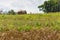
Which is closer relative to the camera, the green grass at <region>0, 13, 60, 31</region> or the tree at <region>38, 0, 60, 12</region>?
the green grass at <region>0, 13, 60, 31</region>

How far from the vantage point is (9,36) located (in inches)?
423

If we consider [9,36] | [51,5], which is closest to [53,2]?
[51,5]

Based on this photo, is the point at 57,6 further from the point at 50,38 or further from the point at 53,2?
the point at 50,38

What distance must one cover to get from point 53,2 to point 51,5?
7.53 feet

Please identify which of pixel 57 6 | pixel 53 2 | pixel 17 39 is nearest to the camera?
pixel 17 39

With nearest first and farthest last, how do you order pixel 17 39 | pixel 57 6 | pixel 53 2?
pixel 17 39, pixel 57 6, pixel 53 2

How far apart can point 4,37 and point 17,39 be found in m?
0.58

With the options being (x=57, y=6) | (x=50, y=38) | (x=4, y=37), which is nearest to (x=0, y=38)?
(x=4, y=37)

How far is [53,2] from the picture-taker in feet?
197

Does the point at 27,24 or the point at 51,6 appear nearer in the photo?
the point at 27,24

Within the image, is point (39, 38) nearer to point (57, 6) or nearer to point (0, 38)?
point (0, 38)

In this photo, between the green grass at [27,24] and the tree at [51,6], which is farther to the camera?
the tree at [51,6]

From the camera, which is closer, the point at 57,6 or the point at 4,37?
the point at 4,37

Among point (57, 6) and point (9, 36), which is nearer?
point (9, 36)
